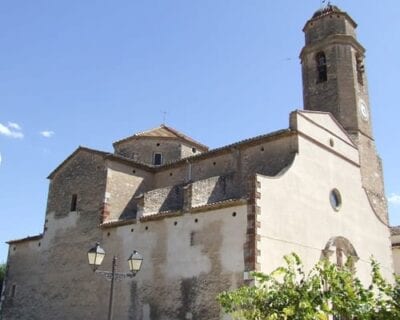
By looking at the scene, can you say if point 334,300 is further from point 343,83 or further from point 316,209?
point 343,83

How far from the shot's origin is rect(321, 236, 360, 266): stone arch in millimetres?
19234

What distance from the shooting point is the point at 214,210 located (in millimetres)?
17891

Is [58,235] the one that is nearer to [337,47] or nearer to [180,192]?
[180,192]

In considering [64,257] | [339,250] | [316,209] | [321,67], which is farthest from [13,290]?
[321,67]

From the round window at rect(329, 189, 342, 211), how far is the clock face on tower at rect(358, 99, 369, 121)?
205 inches

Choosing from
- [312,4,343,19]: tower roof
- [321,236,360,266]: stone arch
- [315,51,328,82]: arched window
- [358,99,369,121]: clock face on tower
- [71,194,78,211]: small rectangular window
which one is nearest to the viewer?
[321,236,360,266]: stone arch

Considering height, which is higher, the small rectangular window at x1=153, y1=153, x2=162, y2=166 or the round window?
the small rectangular window at x1=153, y1=153, x2=162, y2=166

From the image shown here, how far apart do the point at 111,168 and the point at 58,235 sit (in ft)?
13.8

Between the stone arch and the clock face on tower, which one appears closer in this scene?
the stone arch

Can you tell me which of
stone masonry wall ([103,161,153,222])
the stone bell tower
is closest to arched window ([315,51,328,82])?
the stone bell tower

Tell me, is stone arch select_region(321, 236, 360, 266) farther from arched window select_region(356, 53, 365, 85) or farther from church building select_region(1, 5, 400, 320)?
arched window select_region(356, 53, 365, 85)

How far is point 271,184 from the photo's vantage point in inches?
695

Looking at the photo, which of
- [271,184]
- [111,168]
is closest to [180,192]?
[111,168]

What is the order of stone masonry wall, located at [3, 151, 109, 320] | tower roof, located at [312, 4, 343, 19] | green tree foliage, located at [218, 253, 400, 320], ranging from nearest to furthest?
green tree foliage, located at [218, 253, 400, 320]
stone masonry wall, located at [3, 151, 109, 320]
tower roof, located at [312, 4, 343, 19]
